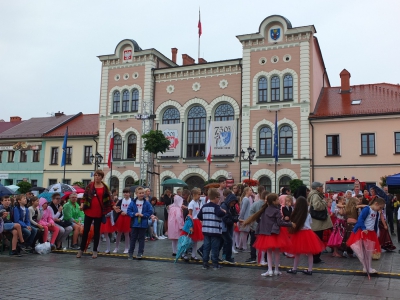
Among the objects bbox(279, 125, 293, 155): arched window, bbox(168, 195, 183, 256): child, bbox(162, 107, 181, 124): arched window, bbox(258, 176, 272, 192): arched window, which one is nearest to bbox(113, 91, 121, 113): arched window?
bbox(162, 107, 181, 124): arched window

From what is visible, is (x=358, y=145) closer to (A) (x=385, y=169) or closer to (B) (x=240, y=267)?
(A) (x=385, y=169)

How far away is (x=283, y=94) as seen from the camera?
33469mm

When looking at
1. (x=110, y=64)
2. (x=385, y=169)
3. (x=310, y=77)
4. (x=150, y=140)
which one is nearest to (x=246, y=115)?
(x=310, y=77)

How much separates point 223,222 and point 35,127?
40.5 metres

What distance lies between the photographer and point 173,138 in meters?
37.2

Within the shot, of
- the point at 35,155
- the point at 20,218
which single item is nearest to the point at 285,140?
the point at 20,218

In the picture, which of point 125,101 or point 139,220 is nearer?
point 139,220

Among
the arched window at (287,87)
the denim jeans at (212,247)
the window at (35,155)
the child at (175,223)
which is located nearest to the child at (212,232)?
the denim jeans at (212,247)

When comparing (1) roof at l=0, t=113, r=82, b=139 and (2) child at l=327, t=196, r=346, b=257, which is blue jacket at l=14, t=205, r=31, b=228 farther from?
(1) roof at l=0, t=113, r=82, b=139

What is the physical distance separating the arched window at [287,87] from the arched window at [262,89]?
4.95ft

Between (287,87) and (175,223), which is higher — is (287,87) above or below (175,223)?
above

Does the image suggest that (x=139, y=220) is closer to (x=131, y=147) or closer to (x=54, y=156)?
(x=131, y=147)

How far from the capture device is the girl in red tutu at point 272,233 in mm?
9008

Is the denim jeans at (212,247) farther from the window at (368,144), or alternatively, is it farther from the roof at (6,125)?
the roof at (6,125)
